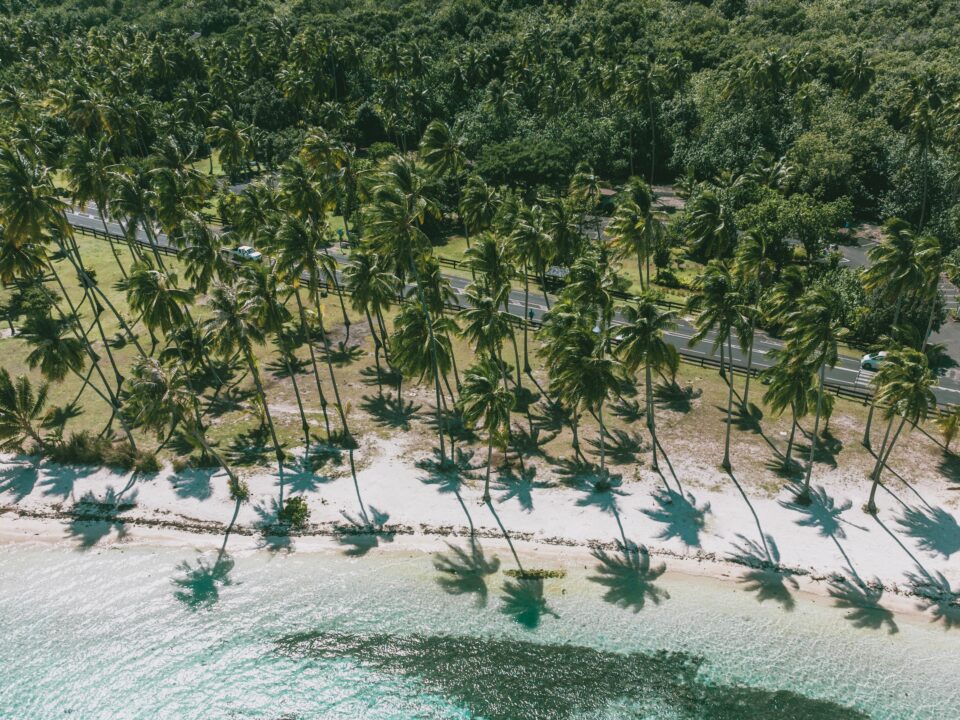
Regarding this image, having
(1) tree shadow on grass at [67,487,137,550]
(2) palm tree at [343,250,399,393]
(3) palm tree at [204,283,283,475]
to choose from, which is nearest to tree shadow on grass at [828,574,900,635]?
(2) palm tree at [343,250,399,393]

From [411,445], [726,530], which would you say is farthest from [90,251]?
[726,530]

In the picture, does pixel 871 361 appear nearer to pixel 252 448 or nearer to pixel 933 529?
pixel 933 529

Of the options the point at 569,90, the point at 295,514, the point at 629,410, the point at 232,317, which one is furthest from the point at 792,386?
the point at 569,90

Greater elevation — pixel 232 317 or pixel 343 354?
pixel 232 317

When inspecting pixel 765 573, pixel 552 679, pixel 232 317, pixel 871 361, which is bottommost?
pixel 552 679

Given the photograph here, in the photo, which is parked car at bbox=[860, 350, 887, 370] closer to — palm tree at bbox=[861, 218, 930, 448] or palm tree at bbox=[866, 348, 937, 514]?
palm tree at bbox=[861, 218, 930, 448]

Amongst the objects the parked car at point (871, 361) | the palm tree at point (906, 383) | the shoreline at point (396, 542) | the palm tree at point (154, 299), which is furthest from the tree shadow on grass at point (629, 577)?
the palm tree at point (154, 299)

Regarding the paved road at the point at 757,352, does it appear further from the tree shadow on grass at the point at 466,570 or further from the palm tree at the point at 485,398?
the tree shadow on grass at the point at 466,570
